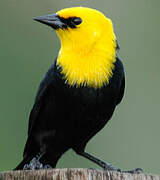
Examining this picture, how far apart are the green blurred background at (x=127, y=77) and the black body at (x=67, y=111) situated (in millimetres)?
2630

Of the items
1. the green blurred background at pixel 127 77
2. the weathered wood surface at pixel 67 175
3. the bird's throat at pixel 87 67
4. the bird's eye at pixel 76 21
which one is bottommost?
the green blurred background at pixel 127 77

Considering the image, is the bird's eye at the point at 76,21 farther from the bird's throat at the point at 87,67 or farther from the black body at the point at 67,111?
the black body at the point at 67,111

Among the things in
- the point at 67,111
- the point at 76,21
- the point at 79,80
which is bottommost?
the point at 67,111

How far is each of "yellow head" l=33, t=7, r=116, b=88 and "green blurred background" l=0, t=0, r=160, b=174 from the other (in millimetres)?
3241

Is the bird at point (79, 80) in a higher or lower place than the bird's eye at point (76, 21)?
lower

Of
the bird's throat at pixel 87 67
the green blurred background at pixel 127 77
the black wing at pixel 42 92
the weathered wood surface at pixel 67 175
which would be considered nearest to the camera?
the weathered wood surface at pixel 67 175

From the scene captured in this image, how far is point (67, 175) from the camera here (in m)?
4.51

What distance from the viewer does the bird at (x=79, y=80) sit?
19.3ft

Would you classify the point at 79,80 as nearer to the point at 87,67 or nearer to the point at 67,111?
the point at 87,67

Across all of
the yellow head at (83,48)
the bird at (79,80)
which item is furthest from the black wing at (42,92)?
the yellow head at (83,48)

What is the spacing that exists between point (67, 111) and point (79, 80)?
35cm

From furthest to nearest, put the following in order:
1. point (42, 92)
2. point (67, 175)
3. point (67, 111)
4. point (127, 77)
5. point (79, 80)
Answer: point (127, 77) → point (42, 92) → point (67, 111) → point (79, 80) → point (67, 175)

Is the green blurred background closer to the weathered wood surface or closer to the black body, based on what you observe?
the black body

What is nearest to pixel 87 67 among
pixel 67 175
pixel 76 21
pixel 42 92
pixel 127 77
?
pixel 76 21
